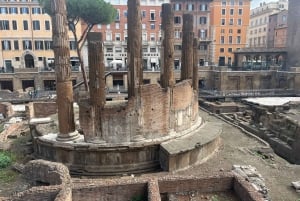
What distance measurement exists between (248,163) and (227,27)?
139 ft

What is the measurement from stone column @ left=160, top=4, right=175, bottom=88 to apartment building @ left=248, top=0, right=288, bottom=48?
48171mm

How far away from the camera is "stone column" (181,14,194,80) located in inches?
566

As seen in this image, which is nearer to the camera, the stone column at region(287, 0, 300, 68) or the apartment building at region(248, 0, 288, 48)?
the stone column at region(287, 0, 300, 68)

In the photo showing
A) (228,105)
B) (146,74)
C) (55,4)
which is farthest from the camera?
(146,74)

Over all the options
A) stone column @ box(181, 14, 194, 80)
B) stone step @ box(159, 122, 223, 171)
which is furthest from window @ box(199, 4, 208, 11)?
stone step @ box(159, 122, 223, 171)

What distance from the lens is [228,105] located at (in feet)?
80.5

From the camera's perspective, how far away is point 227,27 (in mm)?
49312

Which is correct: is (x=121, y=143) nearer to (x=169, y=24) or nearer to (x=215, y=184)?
(x=215, y=184)

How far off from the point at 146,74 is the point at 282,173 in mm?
25681

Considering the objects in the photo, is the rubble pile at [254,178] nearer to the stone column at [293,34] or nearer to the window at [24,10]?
the stone column at [293,34]

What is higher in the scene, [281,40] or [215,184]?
[281,40]

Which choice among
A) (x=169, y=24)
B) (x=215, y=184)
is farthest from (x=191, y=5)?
(x=215, y=184)

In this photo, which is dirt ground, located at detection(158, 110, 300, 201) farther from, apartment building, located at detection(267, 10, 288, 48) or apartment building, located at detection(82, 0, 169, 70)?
apartment building, located at detection(267, 10, 288, 48)

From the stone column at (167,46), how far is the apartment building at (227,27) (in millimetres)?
36814
